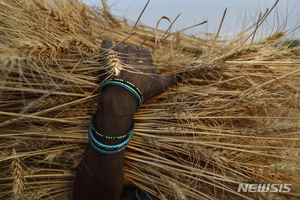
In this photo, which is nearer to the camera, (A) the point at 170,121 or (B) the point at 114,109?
(B) the point at 114,109

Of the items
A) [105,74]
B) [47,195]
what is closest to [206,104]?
[105,74]

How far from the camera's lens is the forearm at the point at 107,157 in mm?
550

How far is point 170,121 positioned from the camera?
2.31ft

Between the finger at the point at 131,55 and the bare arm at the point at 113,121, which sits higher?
the finger at the point at 131,55

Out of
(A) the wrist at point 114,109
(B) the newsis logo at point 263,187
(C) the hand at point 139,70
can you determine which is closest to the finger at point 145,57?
(C) the hand at point 139,70

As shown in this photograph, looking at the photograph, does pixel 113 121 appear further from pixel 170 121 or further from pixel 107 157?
pixel 170 121

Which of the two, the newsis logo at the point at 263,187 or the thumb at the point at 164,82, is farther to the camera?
the thumb at the point at 164,82

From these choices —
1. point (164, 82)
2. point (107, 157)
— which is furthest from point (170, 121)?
point (107, 157)

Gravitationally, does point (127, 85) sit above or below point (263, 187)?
above

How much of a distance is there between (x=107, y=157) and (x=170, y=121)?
26 cm

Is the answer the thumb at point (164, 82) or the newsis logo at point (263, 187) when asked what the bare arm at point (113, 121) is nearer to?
the thumb at point (164, 82)

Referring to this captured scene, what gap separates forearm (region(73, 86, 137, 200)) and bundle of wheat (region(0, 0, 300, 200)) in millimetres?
83

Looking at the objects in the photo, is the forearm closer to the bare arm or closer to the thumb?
the bare arm

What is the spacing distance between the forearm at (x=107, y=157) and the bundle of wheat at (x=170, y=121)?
8cm
